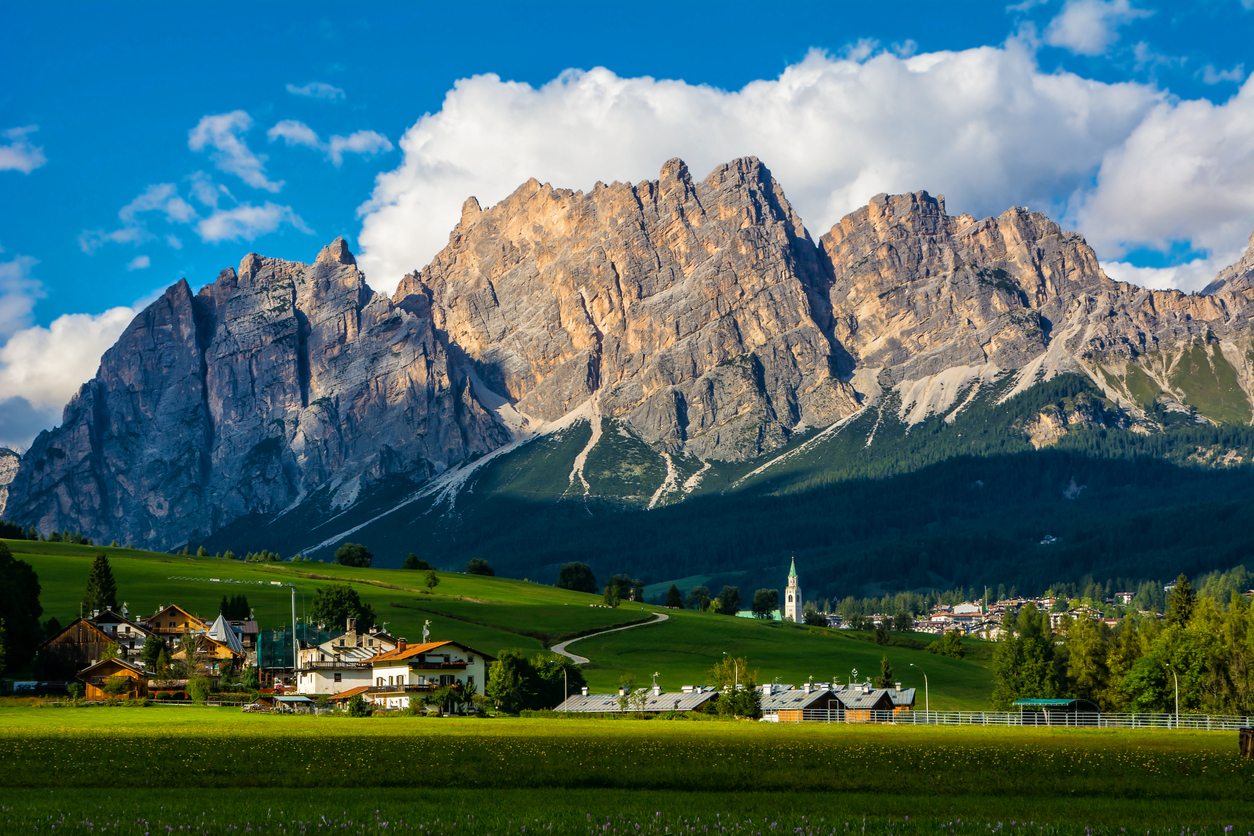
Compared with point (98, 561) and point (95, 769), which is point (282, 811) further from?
point (98, 561)

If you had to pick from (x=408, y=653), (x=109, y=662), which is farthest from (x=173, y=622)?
(x=408, y=653)

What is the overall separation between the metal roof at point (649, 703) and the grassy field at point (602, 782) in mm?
42774

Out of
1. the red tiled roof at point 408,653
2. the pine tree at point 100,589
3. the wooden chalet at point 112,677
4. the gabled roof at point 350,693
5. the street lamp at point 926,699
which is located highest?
the pine tree at point 100,589

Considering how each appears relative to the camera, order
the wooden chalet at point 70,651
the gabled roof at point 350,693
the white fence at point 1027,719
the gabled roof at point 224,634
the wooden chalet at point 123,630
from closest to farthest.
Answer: the white fence at point 1027,719 → the gabled roof at point 350,693 → the wooden chalet at point 70,651 → the wooden chalet at point 123,630 → the gabled roof at point 224,634

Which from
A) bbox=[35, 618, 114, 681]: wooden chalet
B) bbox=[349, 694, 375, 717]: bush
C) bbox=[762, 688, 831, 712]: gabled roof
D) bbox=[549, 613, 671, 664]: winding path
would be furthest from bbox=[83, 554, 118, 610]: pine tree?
bbox=[762, 688, 831, 712]: gabled roof

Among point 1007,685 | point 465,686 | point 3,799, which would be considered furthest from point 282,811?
point 1007,685

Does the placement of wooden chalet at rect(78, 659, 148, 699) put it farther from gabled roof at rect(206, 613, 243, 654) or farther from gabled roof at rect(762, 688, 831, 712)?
gabled roof at rect(762, 688, 831, 712)

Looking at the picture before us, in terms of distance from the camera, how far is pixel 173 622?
152m

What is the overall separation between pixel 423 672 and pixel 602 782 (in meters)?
76.4

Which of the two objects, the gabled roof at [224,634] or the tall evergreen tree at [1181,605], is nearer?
the tall evergreen tree at [1181,605]

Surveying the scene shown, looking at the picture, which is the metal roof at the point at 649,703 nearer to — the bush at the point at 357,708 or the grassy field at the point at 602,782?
the bush at the point at 357,708

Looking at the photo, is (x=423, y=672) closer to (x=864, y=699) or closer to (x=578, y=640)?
(x=864, y=699)

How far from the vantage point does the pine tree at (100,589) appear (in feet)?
502

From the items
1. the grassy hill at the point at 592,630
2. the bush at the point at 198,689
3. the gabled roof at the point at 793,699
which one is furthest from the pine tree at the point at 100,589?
the gabled roof at the point at 793,699
